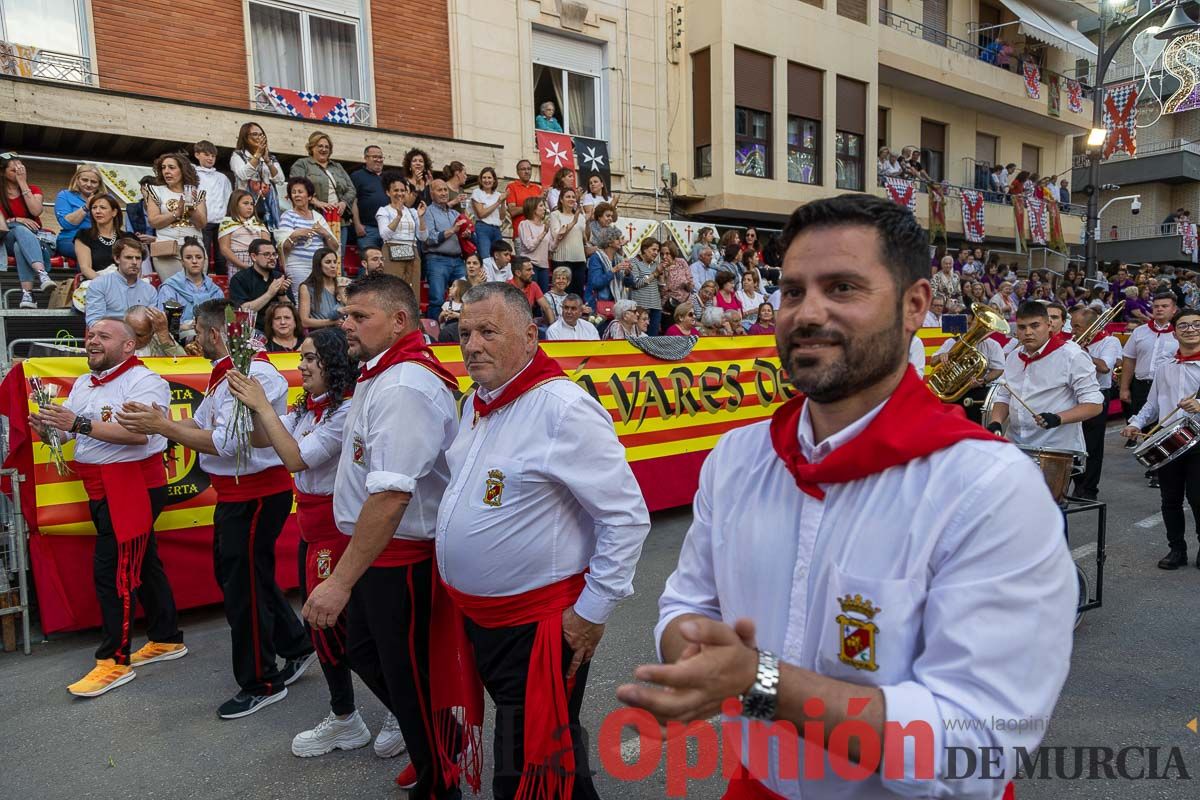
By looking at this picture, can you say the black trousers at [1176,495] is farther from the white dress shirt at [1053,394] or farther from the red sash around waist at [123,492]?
the red sash around waist at [123,492]

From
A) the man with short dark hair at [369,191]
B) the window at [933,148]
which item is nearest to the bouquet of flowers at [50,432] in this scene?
the man with short dark hair at [369,191]

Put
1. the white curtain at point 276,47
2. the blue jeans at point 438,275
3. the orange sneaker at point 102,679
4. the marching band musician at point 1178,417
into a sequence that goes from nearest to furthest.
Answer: the orange sneaker at point 102,679
the marching band musician at point 1178,417
the blue jeans at point 438,275
the white curtain at point 276,47

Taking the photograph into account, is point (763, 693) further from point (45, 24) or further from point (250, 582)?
point (45, 24)

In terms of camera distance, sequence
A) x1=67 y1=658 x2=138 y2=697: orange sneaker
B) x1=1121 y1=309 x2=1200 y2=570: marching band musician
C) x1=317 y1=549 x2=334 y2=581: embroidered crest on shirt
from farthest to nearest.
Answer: x1=1121 y1=309 x2=1200 y2=570: marching band musician
x1=67 y1=658 x2=138 y2=697: orange sneaker
x1=317 y1=549 x2=334 y2=581: embroidered crest on shirt

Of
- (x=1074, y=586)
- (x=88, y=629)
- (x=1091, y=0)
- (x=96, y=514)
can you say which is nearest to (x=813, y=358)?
(x=1074, y=586)

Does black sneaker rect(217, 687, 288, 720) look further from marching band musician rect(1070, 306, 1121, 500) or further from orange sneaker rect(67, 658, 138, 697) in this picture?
marching band musician rect(1070, 306, 1121, 500)

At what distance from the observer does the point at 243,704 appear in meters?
4.12

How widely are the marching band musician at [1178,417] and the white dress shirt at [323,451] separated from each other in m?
6.02

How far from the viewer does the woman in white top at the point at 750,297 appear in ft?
39.5

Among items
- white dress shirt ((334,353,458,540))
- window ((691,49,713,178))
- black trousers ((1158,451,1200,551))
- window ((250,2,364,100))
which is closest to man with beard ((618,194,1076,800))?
white dress shirt ((334,353,458,540))

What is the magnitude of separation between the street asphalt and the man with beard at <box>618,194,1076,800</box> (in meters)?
2.12

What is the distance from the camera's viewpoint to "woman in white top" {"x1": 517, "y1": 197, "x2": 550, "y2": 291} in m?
10.6

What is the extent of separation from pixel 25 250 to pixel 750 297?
30.8 ft

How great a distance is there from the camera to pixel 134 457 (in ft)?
15.4
